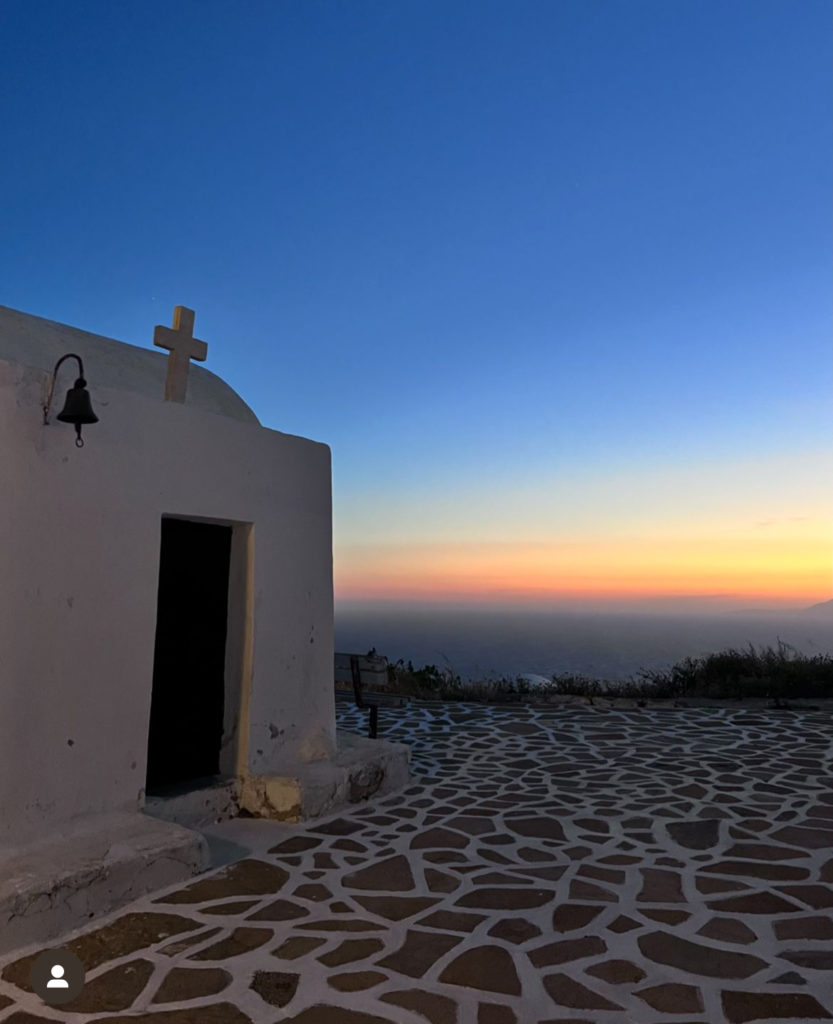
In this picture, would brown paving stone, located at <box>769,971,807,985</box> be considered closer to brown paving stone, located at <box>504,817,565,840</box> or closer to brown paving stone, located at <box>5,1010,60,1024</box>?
brown paving stone, located at <box>504,817,565,840</box>

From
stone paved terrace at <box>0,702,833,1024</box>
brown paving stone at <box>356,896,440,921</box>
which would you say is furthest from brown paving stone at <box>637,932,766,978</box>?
brown paving stone at <box>356,896,440,921</box>

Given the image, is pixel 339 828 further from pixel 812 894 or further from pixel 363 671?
pixel 363 671

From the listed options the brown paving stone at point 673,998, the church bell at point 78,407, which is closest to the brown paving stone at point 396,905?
the brown paving stone at point 673,998

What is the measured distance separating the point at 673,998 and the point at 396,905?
1558mm

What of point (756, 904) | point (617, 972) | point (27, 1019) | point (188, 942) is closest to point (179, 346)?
point (188, 942)

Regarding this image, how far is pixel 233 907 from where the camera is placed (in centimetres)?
418

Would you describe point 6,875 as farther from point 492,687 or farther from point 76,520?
point 492,687

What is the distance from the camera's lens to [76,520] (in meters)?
4.69

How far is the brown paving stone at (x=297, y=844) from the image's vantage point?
5090mm

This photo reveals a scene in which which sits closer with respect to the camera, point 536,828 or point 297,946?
point 297,946

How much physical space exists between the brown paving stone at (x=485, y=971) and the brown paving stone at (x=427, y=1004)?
0.15 meters

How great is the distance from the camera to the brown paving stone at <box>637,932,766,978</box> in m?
3.49

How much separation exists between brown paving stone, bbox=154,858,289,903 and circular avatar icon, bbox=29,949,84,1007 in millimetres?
650

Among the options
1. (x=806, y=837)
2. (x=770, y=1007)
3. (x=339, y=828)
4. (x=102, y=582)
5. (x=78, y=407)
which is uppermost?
(x=78, y=407)
